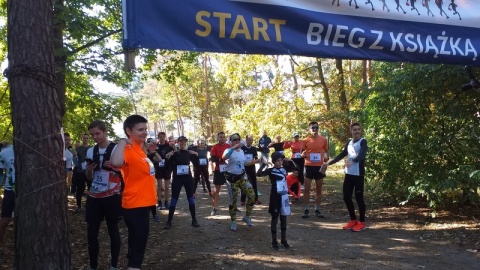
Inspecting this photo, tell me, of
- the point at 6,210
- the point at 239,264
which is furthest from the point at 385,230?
the point at 6,210

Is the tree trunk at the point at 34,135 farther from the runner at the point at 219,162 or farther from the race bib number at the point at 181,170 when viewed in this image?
the runner at the point at 219,162

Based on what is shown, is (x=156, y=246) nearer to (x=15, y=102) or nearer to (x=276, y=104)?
(x=15, y=102)

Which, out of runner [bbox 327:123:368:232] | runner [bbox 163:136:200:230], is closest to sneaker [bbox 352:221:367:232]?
runner [bbox 327:123:368:232]

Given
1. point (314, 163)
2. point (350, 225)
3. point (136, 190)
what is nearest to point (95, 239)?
point (136, 190)

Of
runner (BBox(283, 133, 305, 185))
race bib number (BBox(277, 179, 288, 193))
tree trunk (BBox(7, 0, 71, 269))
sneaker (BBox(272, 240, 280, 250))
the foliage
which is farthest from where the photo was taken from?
runner (BBox(283, 133, 305, 185))

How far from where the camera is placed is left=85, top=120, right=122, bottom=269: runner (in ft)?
16.8

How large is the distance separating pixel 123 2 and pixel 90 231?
3.23m

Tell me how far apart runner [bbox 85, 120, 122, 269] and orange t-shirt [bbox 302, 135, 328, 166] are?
5.31m

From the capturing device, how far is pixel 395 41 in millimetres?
3838

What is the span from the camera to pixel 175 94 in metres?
54.2

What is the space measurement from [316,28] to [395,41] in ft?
2.74

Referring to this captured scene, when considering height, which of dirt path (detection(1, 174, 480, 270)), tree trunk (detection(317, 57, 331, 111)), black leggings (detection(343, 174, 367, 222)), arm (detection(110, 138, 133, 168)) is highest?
tree trunk (detection(317, 57, 331, 111))

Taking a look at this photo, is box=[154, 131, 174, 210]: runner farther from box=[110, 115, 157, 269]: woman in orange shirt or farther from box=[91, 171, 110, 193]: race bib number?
box=[110, 115, 157, 269]: woman in orange shirt

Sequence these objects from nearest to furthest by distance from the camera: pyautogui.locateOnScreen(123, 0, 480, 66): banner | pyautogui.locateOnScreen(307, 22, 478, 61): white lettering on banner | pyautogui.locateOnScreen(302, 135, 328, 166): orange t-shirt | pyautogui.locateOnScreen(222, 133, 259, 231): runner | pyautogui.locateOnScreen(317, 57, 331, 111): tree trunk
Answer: pyautogui.locateOnScreen(123, 0, 480, 66): banner < pyautogui.locateOnScreen(307, 22, 478, 61): white lettering on banner < pyautogui.locateOnScreen(222, 133, 259, 231): runner < pyautogui.locateOnScreen(302, 135, 328, 166): orange t-shirt < pyautogui.locateOnScreen(317, 57, 331, 111): tree trunk
